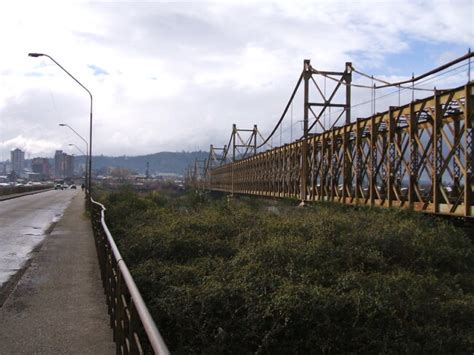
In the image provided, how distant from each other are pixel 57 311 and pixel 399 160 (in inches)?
566

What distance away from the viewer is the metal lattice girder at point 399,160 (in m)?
15.7

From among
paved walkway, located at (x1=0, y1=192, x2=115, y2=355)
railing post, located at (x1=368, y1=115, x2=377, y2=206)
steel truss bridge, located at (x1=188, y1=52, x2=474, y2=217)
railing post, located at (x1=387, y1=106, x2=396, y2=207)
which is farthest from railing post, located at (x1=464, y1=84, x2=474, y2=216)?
paved walkway, located at (x1=0, y1=192, x2=115, y2=355)

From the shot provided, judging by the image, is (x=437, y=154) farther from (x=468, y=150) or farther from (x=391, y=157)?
(x=391, y=157)

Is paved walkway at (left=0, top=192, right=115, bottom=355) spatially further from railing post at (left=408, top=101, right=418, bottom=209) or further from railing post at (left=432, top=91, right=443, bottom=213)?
Answer: railing post at (left=408, top=101, right=418, bottom=209)

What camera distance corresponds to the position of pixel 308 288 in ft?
26.2

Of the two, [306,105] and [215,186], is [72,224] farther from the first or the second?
[215,186]

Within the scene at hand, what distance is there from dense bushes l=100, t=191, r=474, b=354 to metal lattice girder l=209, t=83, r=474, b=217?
13.1 feet

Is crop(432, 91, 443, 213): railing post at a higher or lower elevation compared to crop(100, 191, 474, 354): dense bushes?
higher

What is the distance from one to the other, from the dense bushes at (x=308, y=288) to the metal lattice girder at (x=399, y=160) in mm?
3984

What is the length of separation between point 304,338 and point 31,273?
250 inches

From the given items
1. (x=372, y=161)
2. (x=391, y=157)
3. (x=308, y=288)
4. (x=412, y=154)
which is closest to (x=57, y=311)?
(x=308, y=288)

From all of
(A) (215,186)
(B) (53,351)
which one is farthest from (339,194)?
(A) (215,186)

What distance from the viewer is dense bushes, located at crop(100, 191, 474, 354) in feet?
23.7

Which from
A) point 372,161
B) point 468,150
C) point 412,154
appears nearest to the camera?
point 468,150
